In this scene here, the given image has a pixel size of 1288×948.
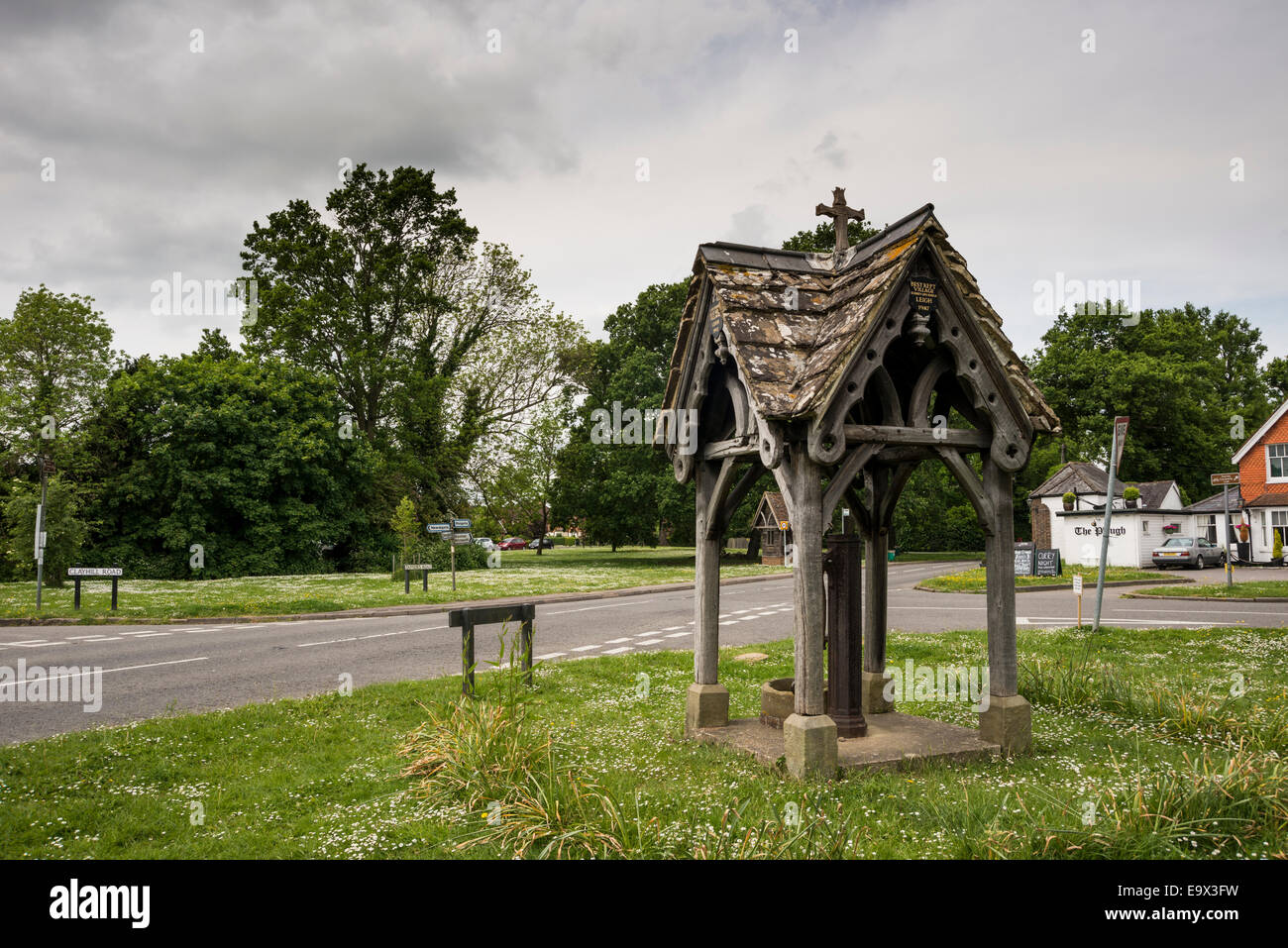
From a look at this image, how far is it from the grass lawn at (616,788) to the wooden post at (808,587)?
659mm

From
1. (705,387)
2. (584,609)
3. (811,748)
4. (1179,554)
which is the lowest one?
(584,609)

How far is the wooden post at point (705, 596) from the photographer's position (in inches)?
291

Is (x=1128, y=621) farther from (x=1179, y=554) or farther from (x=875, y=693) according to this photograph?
(x=1179, y=554)

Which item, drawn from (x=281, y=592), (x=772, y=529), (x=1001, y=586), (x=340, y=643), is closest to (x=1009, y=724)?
(x=1001, y=586)

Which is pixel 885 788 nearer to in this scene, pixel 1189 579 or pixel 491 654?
pixel 491 654

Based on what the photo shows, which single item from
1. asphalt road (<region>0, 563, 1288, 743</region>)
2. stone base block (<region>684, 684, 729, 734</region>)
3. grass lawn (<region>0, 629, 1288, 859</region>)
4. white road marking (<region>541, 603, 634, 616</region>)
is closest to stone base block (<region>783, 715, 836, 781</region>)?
grass lawn (<region>0, 629, 1288, 859</region>)

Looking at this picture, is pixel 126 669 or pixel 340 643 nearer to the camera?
pixel 126 669

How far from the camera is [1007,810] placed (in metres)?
5.06

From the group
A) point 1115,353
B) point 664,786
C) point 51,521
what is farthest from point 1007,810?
point 1115,353

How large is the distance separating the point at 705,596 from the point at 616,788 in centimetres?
234

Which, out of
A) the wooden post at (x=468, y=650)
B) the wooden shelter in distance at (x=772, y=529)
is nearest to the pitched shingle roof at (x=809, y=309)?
the wooden post at (x=468, y=650)

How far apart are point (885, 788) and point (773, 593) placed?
69.8 feet

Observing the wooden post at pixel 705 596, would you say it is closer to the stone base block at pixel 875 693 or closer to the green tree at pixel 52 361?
the stone base block at pixel 875 693

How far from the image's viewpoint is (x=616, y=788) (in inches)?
218
